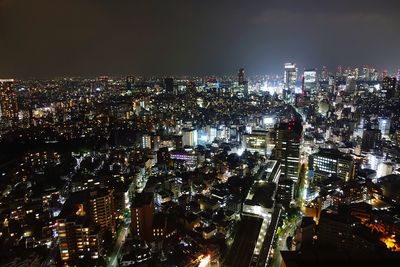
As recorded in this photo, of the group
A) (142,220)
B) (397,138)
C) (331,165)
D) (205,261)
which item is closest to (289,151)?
(331,165)

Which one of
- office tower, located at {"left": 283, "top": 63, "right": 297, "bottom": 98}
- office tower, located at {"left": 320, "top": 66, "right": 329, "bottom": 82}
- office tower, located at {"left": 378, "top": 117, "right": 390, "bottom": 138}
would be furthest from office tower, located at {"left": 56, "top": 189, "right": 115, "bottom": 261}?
Result: office tower, located at {"left": 320, "top": 66, "right": 329, "bottom": 82}

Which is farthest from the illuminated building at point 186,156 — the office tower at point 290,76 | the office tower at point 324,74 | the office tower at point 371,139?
the office tower at point 324,74

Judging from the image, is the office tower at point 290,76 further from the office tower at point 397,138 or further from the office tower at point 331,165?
the office tower at point 331,165

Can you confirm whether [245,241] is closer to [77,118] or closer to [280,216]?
[280,216]

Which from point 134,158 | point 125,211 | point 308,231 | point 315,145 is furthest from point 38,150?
point 315,145

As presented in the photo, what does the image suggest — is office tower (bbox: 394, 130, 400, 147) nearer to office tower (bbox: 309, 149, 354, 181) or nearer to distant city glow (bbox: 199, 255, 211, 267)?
office tower (bbox: 309, 149, 354, 181)

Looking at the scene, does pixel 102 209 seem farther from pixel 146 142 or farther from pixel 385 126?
pixel 385 126

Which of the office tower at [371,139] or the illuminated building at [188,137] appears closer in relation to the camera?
the office tower at [371,139]
